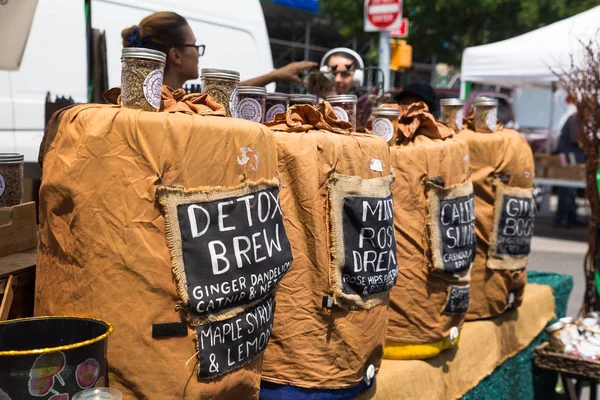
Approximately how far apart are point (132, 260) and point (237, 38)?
121 inches

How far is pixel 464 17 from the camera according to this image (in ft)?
53.1

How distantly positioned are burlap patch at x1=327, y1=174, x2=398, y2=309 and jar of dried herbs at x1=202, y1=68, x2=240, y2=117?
0.38 meters

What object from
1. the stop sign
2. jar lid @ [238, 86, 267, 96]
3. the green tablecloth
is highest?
the stop sign

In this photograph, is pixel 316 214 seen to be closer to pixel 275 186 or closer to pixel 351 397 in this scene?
pixel 275 186

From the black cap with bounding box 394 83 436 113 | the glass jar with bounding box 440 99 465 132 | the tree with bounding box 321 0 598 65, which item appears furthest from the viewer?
the tree with bounding box 321 0 598 65

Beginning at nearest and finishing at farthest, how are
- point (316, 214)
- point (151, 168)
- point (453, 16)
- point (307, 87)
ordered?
point (151, 168) < point (316, 214) < point (307, 87) < point (453, 16)

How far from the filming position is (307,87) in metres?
3.57

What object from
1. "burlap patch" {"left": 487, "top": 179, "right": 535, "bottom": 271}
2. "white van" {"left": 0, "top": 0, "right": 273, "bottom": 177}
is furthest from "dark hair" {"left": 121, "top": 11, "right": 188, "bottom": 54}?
"burlap patch" {"left": 487, "top": 179, "right": 535, "bottom": 271}

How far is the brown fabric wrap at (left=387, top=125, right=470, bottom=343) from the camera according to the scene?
8.34ft

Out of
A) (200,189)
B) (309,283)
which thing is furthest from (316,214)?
(200,189)

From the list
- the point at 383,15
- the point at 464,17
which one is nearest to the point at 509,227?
the point at 383,15

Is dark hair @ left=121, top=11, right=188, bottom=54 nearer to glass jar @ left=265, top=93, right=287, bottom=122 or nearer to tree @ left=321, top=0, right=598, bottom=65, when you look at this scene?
glass jar @ left=265, top=93, right=287, bottom=122

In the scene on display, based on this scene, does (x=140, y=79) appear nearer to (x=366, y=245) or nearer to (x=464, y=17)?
(x=366, y=245)

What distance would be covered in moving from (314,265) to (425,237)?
684 mm
